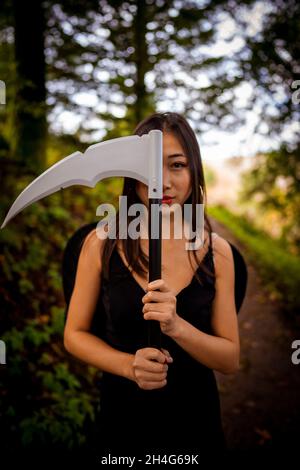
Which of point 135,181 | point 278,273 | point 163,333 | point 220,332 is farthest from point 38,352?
point 278,273

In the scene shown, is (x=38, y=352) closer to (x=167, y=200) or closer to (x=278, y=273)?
(x=167, y=200)

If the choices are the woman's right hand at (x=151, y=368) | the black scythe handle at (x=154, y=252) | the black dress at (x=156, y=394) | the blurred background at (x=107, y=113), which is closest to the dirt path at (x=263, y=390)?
the blurred background at (x=107, y=113)

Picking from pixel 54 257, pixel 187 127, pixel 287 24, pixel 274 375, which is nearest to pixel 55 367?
pixel 54 257

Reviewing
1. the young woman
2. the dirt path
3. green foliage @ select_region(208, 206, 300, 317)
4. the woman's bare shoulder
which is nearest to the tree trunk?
the young woman

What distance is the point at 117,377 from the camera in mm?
1966

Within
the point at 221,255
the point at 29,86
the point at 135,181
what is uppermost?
the point at 29,86

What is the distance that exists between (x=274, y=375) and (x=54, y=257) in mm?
3798

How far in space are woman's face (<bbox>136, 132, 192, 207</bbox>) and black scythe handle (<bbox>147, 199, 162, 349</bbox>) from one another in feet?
0.86

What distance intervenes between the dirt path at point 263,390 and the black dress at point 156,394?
8.88 feet

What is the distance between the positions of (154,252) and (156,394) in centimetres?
89

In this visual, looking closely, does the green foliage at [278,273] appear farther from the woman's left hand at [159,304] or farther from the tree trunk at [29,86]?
the woman's left hand at [159,304]

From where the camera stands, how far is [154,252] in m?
1.45

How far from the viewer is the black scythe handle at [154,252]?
55.5 inches
